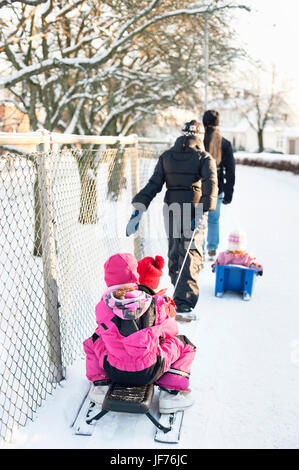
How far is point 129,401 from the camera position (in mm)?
2730

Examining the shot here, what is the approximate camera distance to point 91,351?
3.07m

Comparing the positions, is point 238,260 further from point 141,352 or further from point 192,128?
point 141,352

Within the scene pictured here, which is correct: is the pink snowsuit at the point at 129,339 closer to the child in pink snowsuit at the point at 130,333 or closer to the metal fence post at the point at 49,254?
the child in pink snowsuit at the point at 130,333

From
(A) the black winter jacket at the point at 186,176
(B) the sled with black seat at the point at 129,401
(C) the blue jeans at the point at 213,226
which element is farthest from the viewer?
(C) the blue jeans at the point at 213,226

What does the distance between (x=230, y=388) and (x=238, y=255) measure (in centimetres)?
210

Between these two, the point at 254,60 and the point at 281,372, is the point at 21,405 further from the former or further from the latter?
the point at 254,60

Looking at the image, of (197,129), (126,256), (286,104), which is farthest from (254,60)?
(286,104)

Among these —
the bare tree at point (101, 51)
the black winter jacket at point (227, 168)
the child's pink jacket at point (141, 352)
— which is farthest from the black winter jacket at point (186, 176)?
the bare tree at point (101, 51)

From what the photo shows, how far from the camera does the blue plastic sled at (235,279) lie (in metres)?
5.16

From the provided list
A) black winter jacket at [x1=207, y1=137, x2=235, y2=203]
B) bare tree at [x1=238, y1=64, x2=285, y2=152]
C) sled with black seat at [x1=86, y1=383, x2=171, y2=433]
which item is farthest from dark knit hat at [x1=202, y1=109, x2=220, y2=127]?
bare tree at [x1=238, y1=64, x2=285, y2=152]

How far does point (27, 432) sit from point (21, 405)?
0.25 meters

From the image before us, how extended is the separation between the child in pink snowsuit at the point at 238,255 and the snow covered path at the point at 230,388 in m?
0.40

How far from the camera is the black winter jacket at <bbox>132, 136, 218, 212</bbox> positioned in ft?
15.0

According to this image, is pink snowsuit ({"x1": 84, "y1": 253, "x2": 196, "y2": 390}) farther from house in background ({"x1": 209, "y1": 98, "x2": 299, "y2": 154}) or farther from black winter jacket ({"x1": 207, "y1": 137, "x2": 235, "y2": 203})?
house in background ({"x1": 209, "y1": 98, "x2": 299, "y2": 154})
